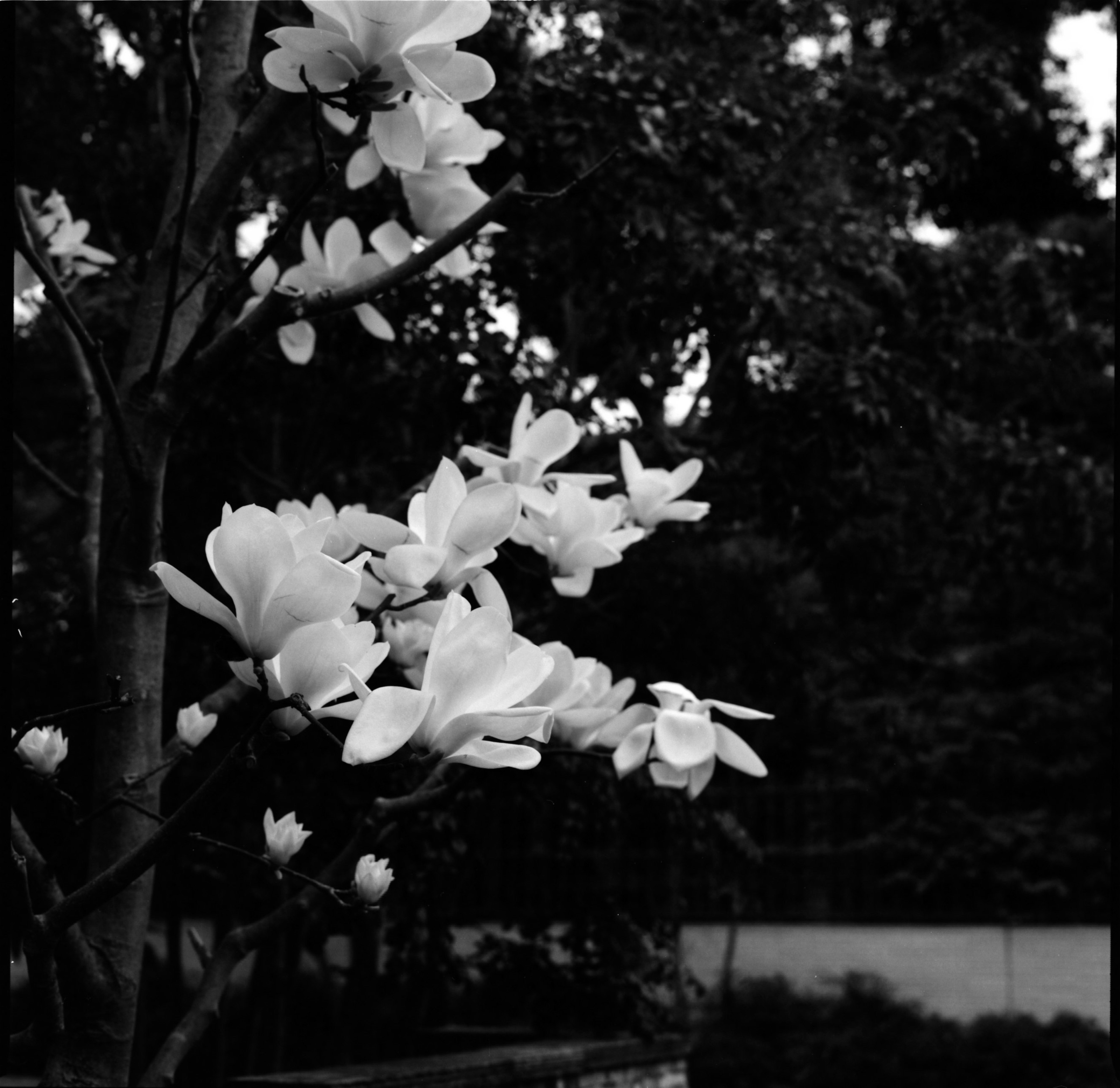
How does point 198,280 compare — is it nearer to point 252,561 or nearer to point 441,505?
point 441,505

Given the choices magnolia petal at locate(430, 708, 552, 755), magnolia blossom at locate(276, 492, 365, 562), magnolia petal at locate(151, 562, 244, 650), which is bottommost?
magnolia petal at locate(430, 708, 552, 755)

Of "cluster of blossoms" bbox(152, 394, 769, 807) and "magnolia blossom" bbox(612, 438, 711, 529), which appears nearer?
"cluster of blossoms" bbox(152, 394, 769, 807)

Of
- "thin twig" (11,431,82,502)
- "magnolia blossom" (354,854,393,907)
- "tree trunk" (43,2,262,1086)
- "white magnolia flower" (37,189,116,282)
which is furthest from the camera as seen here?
"thin twig" (11,431,82,502)

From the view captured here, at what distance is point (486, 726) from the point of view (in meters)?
0.98

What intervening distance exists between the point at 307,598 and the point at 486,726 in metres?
0.15

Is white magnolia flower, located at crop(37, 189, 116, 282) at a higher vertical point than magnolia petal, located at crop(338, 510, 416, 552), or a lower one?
higher

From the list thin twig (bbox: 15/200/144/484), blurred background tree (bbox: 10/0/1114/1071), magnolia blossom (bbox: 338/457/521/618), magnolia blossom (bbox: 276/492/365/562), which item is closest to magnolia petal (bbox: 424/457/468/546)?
magnolia blossom (bbox: 338/457/521/618)

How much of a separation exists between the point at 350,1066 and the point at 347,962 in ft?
13.0

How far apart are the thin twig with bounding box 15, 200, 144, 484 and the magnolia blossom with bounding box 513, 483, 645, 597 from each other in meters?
0.40

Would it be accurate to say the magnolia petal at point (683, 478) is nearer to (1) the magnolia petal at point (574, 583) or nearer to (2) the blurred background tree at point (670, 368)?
(1) the magnolia petal at point (574, 583)

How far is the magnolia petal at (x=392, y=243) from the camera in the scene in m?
1.73

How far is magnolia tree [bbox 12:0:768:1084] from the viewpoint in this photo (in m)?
0.95

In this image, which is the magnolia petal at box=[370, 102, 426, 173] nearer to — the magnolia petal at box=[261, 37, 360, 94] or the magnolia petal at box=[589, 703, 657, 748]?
the magnolia petal at box=[261, 37, 360, 94]

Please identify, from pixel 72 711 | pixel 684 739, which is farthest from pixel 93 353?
pixel 684 739
